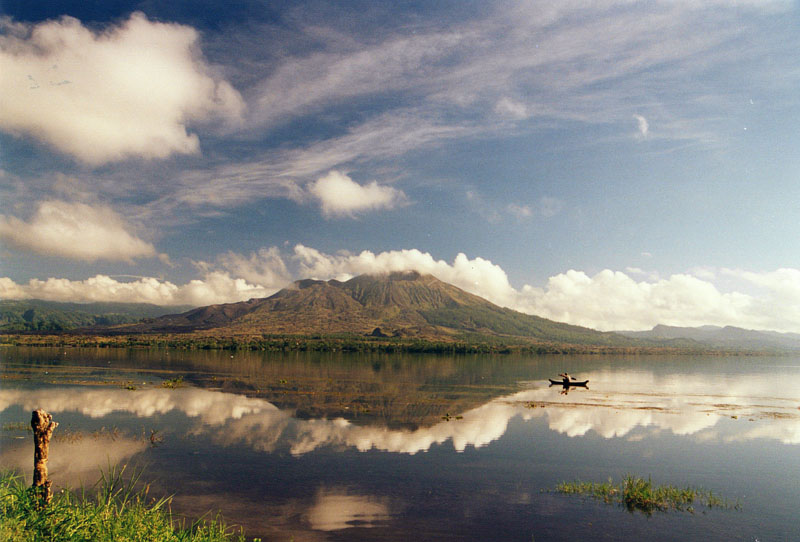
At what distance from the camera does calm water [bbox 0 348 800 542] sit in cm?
2575

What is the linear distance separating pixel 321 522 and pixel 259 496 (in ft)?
17.8

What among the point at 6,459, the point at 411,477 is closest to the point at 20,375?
the point at 6,459

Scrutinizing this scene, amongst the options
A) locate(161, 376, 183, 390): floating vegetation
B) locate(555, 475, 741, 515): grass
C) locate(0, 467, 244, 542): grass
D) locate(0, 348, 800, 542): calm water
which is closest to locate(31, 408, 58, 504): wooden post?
locate(0, 467, 244, 542): grass

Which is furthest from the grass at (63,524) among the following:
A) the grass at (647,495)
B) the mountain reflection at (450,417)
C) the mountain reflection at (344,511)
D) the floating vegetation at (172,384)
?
the floating vegetation at (172,384)

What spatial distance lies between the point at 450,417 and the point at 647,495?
1137 inches

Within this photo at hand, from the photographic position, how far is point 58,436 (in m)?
40.9

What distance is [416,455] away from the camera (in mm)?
38875

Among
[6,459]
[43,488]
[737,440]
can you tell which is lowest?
[737,440]

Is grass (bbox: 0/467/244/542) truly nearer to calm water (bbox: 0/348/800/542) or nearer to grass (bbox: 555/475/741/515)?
calm water (bbox: 0/348/800/542)

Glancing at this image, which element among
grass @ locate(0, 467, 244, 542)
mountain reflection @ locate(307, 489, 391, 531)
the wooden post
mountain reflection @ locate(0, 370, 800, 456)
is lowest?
mountain reflection @ locate(0, 370, 800, 456)

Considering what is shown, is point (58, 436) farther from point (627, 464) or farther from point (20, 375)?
point (20, 375)

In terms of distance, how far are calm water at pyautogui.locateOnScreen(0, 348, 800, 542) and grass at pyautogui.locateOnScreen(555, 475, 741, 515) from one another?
41.8 inches

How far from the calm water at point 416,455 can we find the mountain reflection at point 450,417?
1.03 feet

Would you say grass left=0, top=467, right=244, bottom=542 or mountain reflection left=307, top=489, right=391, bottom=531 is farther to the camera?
mountain reflection left=307, top=489, right=391, bottom=531
